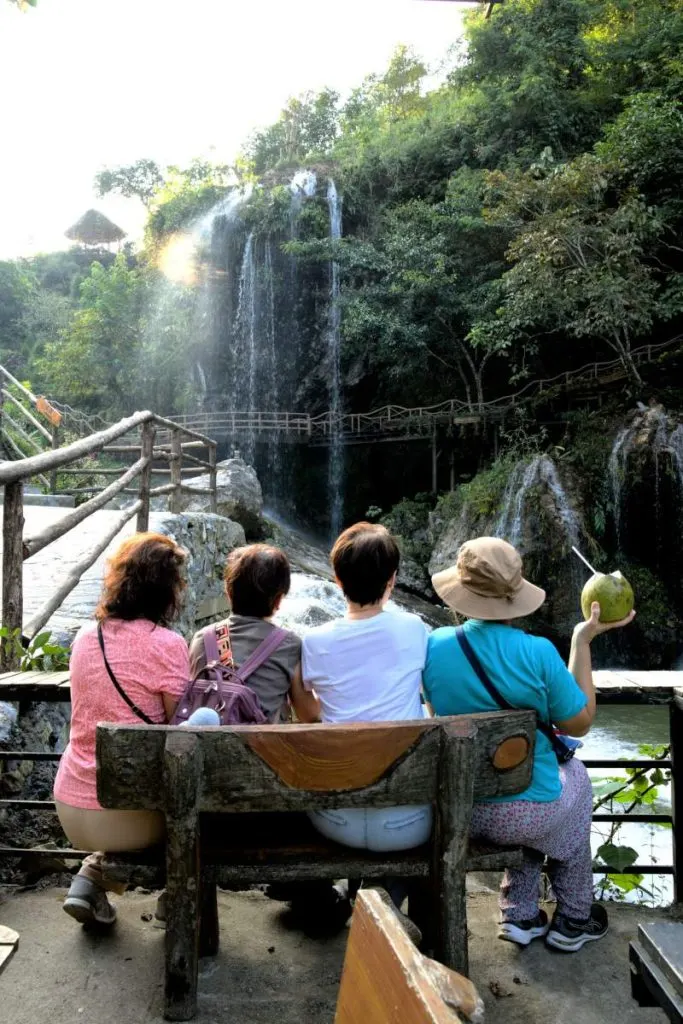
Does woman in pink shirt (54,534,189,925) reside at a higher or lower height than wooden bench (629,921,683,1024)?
higher

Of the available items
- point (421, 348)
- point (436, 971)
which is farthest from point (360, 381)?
point (436, 971)

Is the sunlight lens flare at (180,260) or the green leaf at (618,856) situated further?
the sunlight lens flare at (180,260)

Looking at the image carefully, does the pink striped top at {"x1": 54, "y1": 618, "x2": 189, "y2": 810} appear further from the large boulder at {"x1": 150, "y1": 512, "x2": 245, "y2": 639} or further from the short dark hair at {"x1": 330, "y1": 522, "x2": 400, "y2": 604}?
the large boulder at {"x1": 150, "y1": 512, "x2": 245, "y2": 639}

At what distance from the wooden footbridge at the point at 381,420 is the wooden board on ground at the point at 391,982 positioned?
15936 mm

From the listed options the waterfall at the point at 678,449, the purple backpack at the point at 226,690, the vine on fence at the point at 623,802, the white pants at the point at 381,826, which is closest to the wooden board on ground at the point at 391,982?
the white pants at the point at 381,826

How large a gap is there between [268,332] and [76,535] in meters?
16.0

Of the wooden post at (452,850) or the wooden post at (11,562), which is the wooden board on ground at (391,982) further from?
the wooden post at (11,562)

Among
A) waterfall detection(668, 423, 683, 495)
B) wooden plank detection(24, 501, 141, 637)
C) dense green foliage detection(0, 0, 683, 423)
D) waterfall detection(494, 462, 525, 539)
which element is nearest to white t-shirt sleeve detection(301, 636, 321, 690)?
wooden plank detection(24, 501, 141, 637)

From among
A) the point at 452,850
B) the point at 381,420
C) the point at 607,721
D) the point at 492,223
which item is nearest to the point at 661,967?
the point at 452,850

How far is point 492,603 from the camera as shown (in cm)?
198

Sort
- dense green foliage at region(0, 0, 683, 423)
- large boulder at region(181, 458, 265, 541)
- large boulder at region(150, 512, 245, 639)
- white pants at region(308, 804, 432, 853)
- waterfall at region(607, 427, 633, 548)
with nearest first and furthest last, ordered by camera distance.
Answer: white pants at region(308, 804, 432, 853), large boulder at region(150, 512, 245, 639), waterfall at region(607, 427, 633, 548), large boulder at region(181, 458, 265, 541), dense green foliage at region(0, 0, 683, 423)

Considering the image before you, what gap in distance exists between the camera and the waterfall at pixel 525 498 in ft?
40.3

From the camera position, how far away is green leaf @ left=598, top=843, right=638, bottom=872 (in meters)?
2.39

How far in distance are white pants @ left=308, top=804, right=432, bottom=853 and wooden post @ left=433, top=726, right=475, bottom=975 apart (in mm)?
59
